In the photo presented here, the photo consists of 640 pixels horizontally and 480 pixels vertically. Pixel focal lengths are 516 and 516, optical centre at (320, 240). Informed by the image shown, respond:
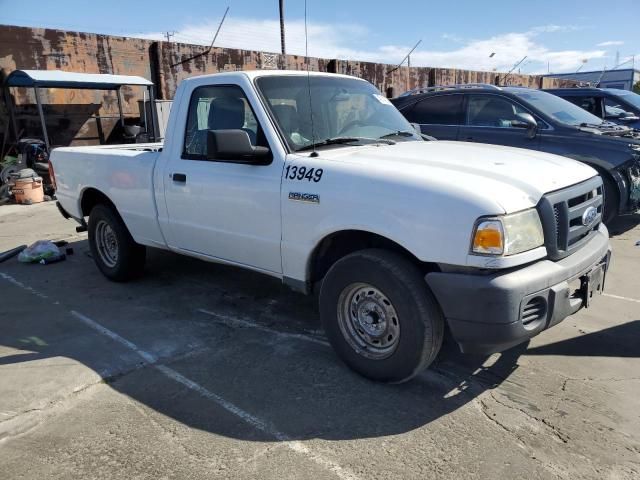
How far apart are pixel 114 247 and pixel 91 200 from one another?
65 centimetres

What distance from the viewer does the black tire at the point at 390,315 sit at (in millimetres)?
2943

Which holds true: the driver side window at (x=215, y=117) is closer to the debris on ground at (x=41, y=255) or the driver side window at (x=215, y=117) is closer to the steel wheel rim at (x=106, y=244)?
the steel wheel rim at (x=106, y=244)

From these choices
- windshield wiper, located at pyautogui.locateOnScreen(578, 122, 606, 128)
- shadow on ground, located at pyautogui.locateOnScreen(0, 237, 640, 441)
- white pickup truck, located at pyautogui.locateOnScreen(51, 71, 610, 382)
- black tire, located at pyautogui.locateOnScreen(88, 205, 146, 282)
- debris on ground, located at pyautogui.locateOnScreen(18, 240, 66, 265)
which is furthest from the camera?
windshield wiper, located at pyautogui.locateOnScreen(578, 122, 606, 128)

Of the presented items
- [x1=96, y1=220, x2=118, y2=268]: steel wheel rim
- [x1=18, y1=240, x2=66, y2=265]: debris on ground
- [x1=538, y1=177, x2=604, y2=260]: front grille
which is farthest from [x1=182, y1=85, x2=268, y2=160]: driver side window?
[x1=18, y1=240, x2=66, y2=265]: debris on ground

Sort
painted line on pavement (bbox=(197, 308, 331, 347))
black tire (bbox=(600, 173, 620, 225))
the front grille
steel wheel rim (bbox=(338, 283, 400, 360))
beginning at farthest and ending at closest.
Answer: black tire (bbox=(600, 173, 620, 225)), painted line on pavement (bbox=(197, 308, 331, 347)), steel wheel rim (bbox=(338, 283, 400, 360)), the front grille

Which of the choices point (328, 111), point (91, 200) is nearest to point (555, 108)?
point (328, 111)

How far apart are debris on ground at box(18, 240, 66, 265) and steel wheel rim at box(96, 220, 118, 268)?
121 cm

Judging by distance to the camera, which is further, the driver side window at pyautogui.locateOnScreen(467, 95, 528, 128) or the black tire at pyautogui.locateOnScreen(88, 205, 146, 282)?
the driver side window at pyautogui.locateOnScreen(467, 95, 528, 128)

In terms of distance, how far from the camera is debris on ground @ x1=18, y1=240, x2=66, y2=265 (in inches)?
251

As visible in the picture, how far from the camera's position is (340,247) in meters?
3.51

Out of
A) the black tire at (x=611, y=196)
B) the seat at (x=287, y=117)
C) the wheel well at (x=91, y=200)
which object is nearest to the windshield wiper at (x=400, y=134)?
the seat at (x=287, y=117)

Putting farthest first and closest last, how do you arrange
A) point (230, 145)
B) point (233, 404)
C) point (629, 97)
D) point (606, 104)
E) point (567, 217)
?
point (629, 97) → point (606, 104) → point (230, 145) → point (233, 404) → point (567, 217)

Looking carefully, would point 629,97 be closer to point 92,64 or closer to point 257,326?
point 257,326

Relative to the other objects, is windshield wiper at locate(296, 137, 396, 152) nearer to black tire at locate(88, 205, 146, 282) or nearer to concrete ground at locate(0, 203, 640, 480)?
concrete ground at locate(0, 203, 640, 480)
